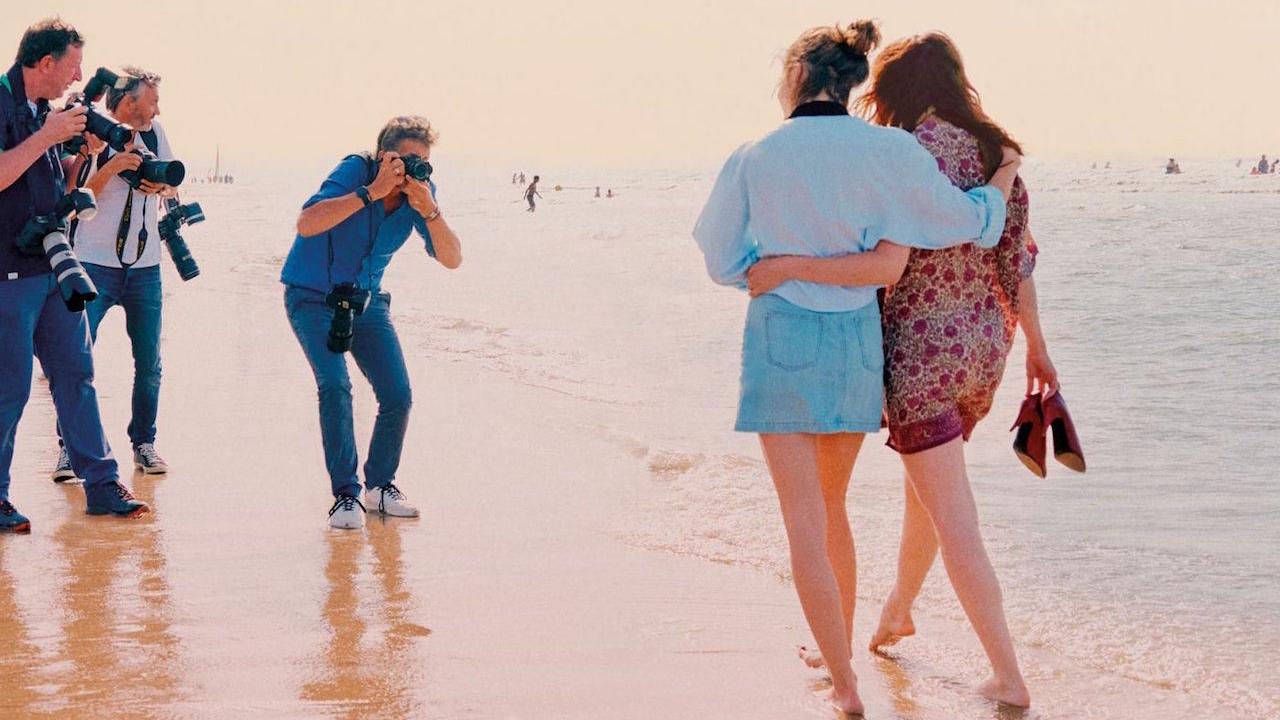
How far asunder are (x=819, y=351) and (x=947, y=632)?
4.78ft

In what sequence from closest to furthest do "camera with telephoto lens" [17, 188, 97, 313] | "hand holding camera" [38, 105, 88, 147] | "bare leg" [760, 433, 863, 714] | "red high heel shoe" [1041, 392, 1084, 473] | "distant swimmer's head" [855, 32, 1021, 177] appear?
"bare leg" [760, 433, 863, 714] → "distant swimmer's head" [855, 32, 1021, 177] → "red high heel shoe" [1041, 392, 1084, 473] → "hand holding camera" [38, 105, 88, 147] → "camera with telephoto lens" [17, 188, 97, 313]

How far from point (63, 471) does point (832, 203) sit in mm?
4480

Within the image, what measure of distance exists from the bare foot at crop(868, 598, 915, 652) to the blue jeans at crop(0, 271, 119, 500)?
3221 millimetres

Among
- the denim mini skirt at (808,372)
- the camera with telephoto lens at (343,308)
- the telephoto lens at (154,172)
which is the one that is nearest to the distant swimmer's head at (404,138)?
the camera with telephoto lens at (343,308)

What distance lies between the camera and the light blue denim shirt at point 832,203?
3.27 m

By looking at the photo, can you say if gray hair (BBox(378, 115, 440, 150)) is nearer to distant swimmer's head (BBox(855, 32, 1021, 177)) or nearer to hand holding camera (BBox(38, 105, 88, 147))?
hand holding camera (BBox(38, 105, 88, 147))

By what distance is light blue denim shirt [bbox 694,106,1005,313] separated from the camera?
10.7ft

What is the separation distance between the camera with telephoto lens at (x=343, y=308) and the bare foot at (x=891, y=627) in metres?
2.47

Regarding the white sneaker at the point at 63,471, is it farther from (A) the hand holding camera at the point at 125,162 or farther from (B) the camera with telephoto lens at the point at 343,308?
(B) the camera with telephoto lens at the point at 343,308

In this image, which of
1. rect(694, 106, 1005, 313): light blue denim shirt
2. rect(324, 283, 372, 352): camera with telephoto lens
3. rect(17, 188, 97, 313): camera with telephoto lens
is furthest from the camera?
rect(324, 283, 372, 352): camera with telephoto lens

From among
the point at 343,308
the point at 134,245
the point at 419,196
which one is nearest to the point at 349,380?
the point at 343,308

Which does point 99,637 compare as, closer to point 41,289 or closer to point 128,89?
point 41,289

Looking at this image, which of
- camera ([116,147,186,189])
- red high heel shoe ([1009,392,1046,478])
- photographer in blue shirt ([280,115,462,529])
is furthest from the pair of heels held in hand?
camera ([116,147,186,189])

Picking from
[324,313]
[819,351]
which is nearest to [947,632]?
[819,351]
